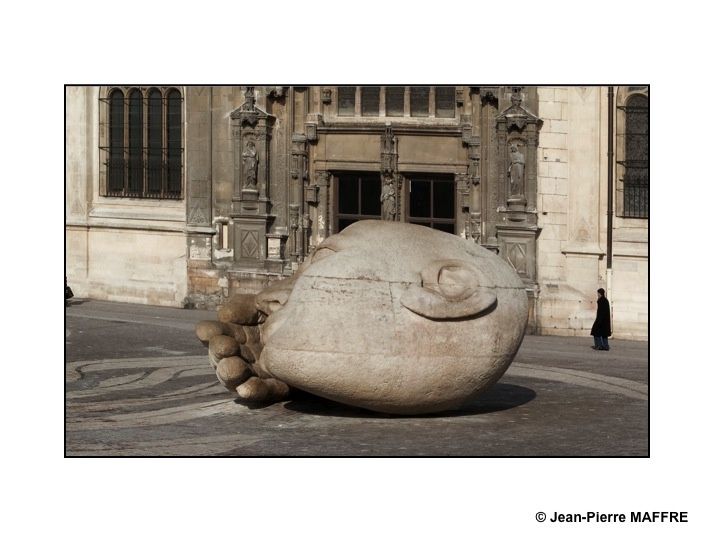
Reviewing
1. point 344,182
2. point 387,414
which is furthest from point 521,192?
point 387,414

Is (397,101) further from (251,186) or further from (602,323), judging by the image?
(602,323)

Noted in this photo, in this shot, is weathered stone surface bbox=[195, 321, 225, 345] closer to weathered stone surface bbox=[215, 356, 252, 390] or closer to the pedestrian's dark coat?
weathered stone surface bbox=[215, 356, 252, 390]

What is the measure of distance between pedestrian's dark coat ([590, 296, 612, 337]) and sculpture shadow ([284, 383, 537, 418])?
262 inches

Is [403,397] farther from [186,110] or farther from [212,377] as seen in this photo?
[186,110]

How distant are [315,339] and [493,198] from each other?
1320 cm

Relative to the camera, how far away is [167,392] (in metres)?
19.1

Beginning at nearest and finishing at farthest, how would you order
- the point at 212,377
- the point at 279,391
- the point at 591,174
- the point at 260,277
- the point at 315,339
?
the point at 315,339
the point at 279,391
the point at 212,377
the point at 591,174
the point at 260,277

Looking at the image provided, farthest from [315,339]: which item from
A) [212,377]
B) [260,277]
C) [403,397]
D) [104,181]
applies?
[104,181]

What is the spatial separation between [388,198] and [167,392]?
11.4 m

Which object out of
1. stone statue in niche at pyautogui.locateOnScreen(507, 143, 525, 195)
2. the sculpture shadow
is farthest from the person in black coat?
the sculpture shadow

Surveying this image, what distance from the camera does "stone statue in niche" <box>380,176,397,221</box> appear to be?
29.8 metres

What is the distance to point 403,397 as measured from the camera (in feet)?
53.2

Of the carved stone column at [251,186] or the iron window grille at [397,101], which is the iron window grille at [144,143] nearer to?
the carved stone column at [251,186]

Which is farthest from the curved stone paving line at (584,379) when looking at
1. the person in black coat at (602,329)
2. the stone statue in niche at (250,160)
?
the stone statue in niche at (250,160)
